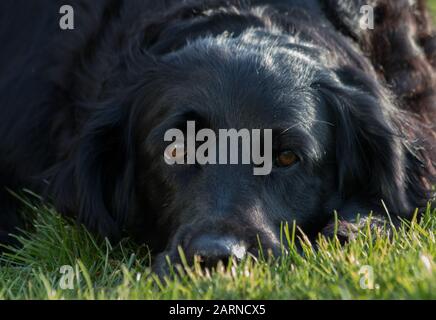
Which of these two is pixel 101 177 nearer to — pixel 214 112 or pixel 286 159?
pixel 214 112

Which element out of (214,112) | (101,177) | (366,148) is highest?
(214,112)

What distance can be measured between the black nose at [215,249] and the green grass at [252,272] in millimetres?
46

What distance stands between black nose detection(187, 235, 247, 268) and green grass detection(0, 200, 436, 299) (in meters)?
0.05

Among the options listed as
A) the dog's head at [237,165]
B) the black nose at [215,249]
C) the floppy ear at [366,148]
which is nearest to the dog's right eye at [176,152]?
the dog's head at [237,165]

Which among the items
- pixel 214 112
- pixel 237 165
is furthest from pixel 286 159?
pixel 214 112

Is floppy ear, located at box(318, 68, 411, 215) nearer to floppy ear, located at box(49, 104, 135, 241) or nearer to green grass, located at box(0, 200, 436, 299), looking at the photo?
green grass, located at box(0, 200, 436, 299)

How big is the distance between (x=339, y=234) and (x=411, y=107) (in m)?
1.23

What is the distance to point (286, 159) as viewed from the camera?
3539 millimetres

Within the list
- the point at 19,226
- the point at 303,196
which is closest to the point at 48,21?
the point at 19,226

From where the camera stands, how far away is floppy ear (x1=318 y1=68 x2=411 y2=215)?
3859 mm

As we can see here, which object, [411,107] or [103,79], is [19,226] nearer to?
[103,79]

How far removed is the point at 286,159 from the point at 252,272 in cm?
76

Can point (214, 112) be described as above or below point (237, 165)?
above

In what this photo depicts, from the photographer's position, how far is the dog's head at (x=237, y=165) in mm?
3422
